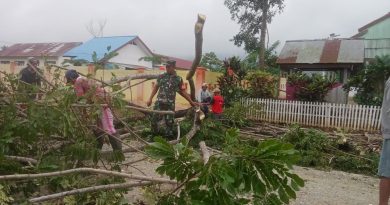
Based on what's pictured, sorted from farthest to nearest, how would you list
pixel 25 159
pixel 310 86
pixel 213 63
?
pixel 213 63, pixel 310 86, pixel 25 159

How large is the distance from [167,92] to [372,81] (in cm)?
880

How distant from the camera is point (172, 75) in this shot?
23.3ft

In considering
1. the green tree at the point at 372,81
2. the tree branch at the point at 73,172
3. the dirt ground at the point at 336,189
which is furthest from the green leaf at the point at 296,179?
the green tree at the point at 372,81

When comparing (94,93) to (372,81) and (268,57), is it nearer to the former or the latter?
(372,81)

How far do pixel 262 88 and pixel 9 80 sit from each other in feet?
A: 38.3

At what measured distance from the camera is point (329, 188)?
5.75m

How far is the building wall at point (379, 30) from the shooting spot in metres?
31.9

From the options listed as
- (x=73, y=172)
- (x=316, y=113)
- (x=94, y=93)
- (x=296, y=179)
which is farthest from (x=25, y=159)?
(x=316, y=113)

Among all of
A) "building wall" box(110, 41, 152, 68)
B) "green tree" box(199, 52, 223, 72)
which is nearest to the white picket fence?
"green tree" box(199, 52, 223, 72)

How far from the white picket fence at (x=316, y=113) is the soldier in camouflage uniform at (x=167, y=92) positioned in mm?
6722

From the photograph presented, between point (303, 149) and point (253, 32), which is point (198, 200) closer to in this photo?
point (303, 149)

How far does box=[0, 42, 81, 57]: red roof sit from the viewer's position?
36812 millimetres

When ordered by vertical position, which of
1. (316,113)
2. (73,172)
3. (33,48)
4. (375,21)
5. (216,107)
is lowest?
(316,113)

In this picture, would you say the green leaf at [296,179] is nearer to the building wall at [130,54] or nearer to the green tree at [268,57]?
the green tree at [268,57]
